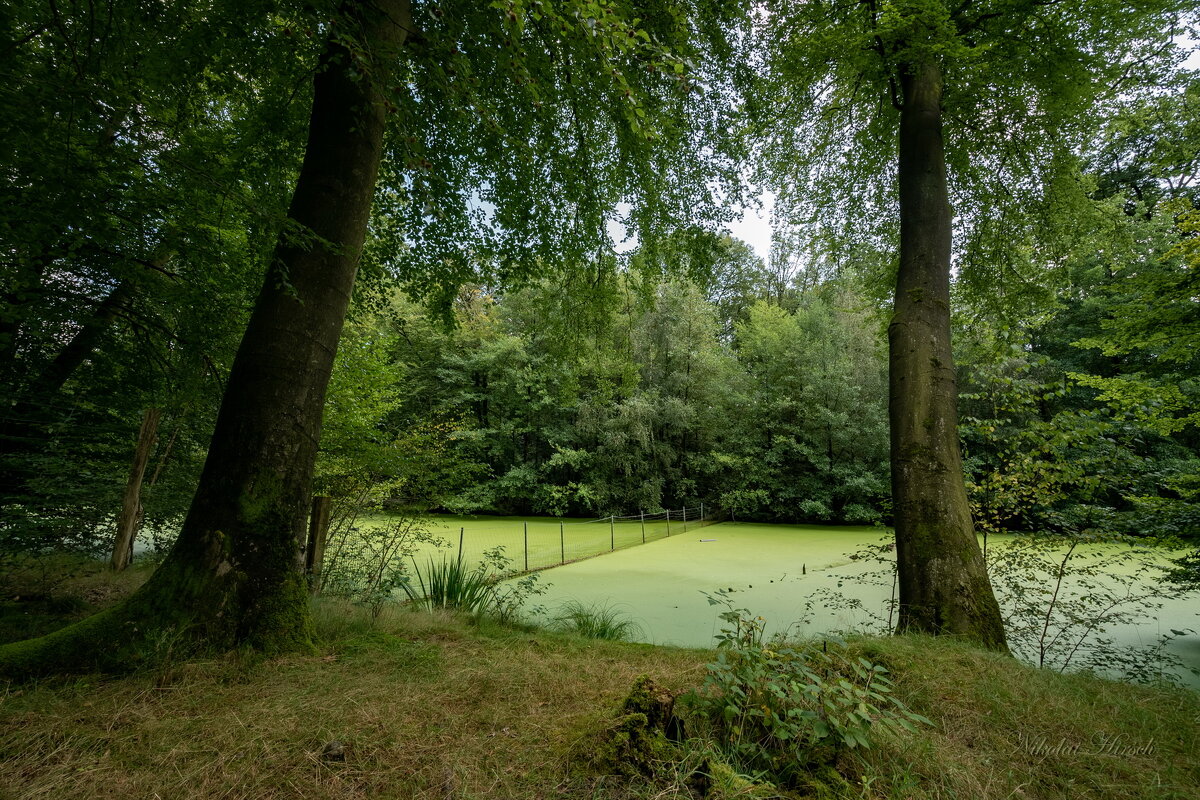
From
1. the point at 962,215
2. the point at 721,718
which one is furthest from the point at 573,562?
the point at 962,215

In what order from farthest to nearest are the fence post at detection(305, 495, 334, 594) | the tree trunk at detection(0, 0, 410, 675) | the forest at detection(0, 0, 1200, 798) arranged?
1. the fence post at detection(305, 495, 334, 594)
2. the tree trunk at detection(0, 0, 410, 675)
3. the forest at detection(0, 0, 1200, 798)

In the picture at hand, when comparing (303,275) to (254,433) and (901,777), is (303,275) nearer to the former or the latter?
(254,433)

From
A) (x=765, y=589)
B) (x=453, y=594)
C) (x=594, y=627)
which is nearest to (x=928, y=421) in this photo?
(x=594, y=627)

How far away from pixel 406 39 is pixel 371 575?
3.94 metres

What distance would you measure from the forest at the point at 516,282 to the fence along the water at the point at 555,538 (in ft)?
9.44

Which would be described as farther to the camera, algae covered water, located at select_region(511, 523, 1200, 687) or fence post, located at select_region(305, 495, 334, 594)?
algae covered water, located at select_region(511, 523, 1200, 687)

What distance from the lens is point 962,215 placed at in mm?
5473

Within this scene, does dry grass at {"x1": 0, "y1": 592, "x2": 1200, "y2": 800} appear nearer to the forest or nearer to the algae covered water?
the forest

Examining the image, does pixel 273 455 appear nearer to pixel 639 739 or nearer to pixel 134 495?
pixel 639 739

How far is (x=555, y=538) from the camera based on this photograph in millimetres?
10727

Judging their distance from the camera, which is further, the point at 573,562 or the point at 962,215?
the point at 573,562

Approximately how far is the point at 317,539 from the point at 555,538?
7482mm

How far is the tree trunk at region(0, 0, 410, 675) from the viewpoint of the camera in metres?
1.89

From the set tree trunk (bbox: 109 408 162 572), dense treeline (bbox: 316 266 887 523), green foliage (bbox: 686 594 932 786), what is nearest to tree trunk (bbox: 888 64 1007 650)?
green foliage (bbox: 686 594 932 786)
